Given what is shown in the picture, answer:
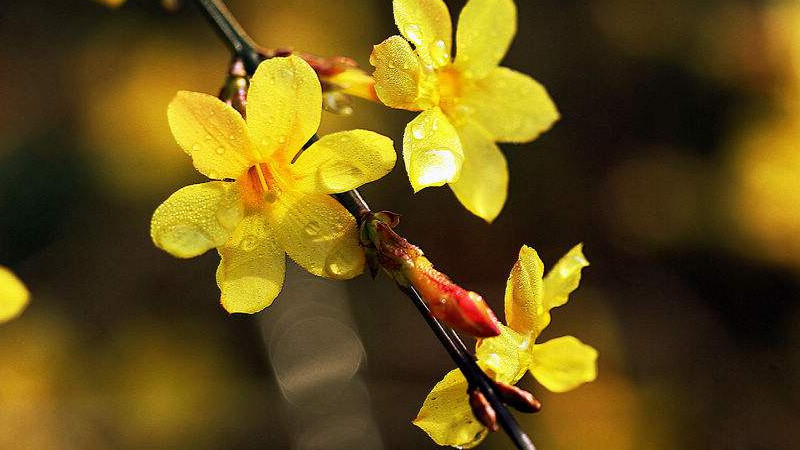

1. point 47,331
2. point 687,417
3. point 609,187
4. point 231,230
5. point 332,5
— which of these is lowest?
point 687,417

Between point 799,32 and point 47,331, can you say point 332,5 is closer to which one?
point 47,331

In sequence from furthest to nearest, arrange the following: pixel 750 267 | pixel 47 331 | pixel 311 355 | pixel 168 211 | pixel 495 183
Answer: pixel 750 267
pixel 311 355
pixel 47 331
pixel 495 183
pixel 168 211

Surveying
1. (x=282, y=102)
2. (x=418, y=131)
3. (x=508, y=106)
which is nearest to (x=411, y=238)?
(x=508, y=106)

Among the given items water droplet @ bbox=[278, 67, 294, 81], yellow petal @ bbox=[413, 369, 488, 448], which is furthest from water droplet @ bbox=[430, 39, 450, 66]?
yellow petal @ bbox=[413, 369, 488, 448]

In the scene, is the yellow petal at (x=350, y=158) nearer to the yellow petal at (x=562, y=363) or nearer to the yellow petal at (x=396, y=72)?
the yellow petal at (x=396, y=72)

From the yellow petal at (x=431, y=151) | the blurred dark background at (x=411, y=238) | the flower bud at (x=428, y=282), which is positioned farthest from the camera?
the blurred dark background at (x=411, y=238)

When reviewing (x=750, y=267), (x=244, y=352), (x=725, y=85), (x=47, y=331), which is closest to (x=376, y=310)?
(x=244, y=352)

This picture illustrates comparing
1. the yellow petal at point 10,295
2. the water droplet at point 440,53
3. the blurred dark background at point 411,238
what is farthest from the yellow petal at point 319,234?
the blurred dark background at point 411,238

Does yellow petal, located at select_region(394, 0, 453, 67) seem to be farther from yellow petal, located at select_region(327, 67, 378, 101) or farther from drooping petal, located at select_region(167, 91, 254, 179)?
drooping petal, located at select_region(167, 91, 254, 179)
